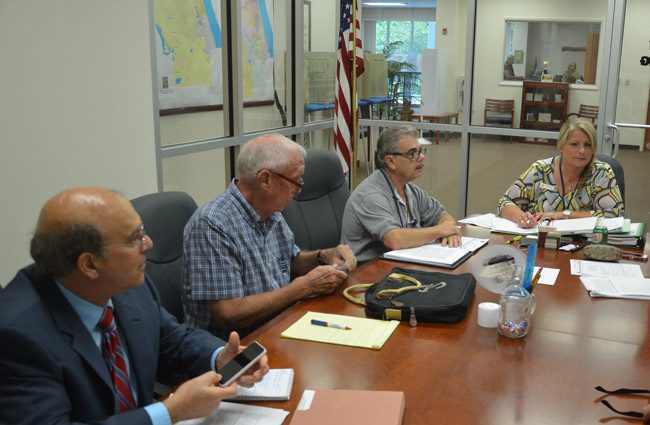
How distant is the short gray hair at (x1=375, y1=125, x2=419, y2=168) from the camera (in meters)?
2.99

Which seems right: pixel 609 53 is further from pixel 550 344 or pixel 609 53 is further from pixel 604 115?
pixel 550 344

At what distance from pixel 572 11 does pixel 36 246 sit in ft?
15.7

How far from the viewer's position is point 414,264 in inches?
104

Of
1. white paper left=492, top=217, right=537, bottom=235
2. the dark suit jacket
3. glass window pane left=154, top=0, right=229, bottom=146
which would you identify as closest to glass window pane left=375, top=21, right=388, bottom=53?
glass window pane left=154, top=0, right=229, bottom=146

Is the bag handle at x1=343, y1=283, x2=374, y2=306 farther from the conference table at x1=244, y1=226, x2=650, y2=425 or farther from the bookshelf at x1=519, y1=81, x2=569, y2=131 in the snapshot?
the bookshelf at x1=519, y1=81, x2=569, y2=131

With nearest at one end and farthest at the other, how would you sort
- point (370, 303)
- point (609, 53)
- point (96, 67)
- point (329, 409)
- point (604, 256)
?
1. point (329, 409)
2. point (370, 303)
3. point (604, 256)
4. point (96, 67)
5. point (609, 53)

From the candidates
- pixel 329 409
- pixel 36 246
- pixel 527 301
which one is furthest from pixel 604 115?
pixel 36 246

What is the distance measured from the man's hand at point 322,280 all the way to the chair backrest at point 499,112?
11.5 ft

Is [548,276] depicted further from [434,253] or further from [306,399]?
[306,399]

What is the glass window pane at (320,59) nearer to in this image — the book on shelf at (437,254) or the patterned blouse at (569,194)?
the patterned blouse at (569,194)

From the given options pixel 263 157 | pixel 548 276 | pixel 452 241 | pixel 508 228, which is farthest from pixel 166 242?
A: pixel 508 228

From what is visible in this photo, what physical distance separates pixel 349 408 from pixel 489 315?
2.28 ft

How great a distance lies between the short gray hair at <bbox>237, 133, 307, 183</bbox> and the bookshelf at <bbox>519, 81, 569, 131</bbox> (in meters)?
3.40

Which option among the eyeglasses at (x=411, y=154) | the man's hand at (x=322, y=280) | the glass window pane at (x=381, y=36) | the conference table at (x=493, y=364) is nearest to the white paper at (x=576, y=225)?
the eyeglasses at (x=411, y=154)
